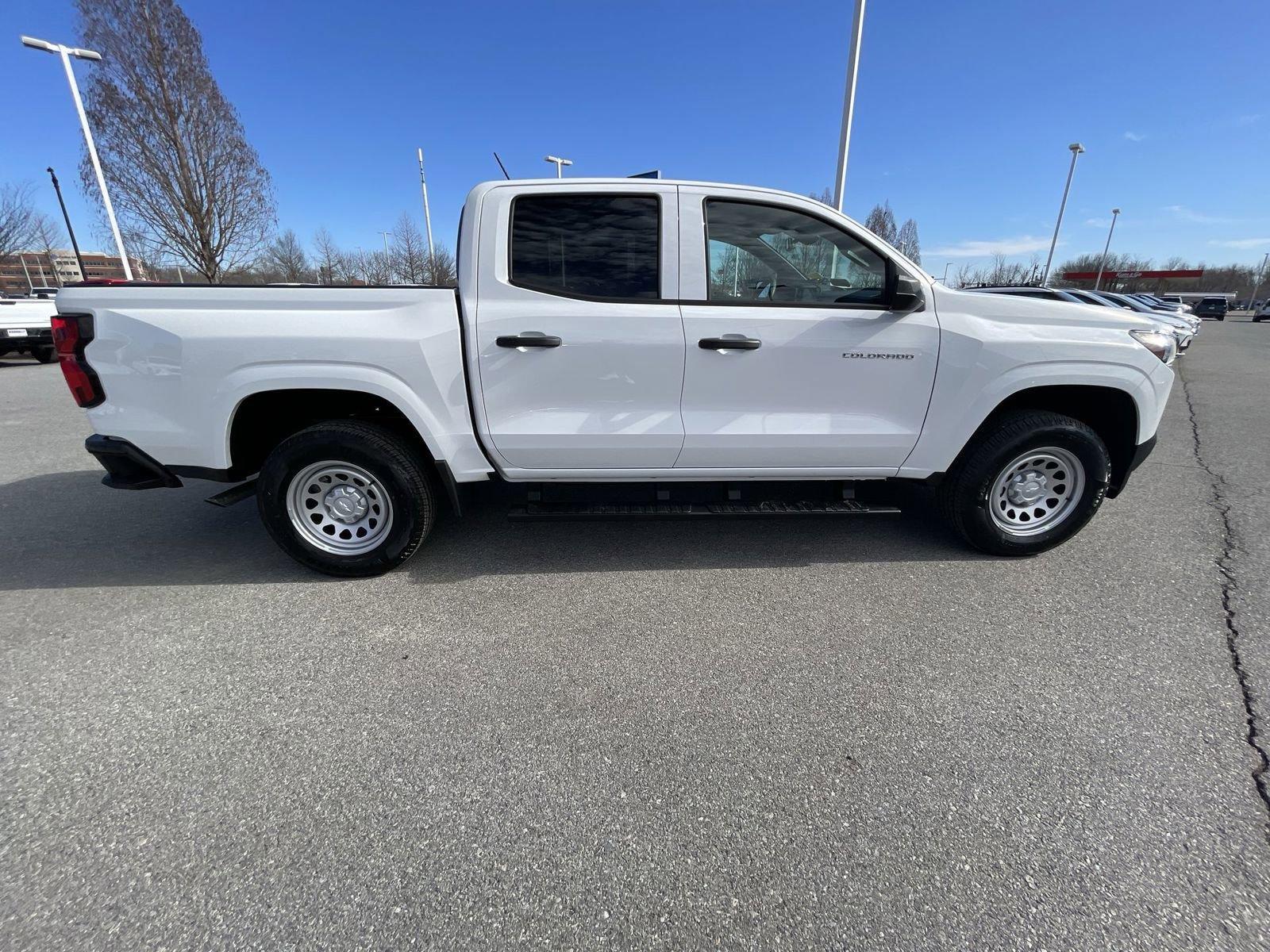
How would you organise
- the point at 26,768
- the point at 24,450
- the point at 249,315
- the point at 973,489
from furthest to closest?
the point at 24,450, the point at 973,489, the point at 249,315, the point at 26,768

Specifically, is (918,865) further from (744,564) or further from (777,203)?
(777,203)

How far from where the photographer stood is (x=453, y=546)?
365cm

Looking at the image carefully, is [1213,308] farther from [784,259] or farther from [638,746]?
[638,746]

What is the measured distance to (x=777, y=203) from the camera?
122 inches

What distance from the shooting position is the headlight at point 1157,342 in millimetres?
3223

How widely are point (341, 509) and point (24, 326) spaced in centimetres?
1534

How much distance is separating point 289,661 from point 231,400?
1382mm

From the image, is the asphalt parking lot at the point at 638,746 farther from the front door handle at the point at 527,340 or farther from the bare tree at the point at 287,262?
the bare tree at the point at 287,262

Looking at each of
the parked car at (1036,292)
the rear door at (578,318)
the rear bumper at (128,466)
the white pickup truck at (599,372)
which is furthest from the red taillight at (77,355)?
the parked car at (1036,292)

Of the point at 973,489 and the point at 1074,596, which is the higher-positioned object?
the point at 973,489

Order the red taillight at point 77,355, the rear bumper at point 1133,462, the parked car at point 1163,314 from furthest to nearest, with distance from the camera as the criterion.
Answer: the parked car at point 1163,314
the rear bumper at point 1133,462
the red taillight at point 77,355

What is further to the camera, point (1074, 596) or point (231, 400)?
point (1074, 596)

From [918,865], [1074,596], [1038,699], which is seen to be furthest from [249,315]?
[1074,596]

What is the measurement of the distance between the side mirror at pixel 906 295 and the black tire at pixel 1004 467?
958 mm
